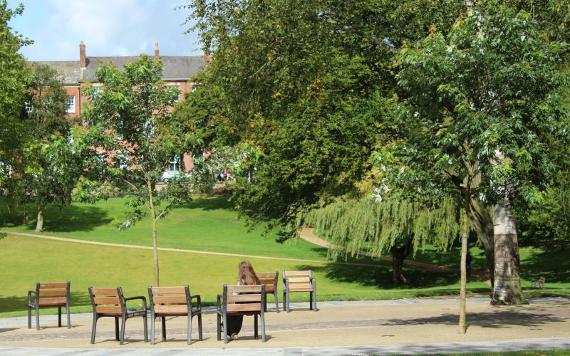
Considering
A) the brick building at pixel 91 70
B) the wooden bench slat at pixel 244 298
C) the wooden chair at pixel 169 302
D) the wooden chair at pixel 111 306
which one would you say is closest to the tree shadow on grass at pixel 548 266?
the wooden bench slat at pixel 244 298

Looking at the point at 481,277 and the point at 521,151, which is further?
the point at 481,277

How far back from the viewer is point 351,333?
16047 mm

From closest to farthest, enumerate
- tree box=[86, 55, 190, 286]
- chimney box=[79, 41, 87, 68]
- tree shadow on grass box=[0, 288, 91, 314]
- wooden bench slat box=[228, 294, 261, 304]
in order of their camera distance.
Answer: wooden bench slat box=[228, 294, 261, 304], tree box=[86, 55, 190, 286], tree shadow on grass box=[0, 288, 91, 314], chimney box=[79, 41, 87, 68]

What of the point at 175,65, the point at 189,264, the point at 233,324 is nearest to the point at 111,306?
the point at 233,324

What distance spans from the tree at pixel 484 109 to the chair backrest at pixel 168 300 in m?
4.84

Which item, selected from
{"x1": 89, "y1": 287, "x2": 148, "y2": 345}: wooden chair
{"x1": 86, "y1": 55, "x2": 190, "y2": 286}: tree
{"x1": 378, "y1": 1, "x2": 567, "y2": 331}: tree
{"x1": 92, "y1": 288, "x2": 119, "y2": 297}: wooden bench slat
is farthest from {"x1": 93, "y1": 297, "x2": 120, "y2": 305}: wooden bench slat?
{"x1": 378, "y1": 1, "x2": 567, "y2": 331}: tree

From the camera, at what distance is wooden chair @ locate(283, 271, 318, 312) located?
2223cm

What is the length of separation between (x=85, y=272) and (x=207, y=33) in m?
25.8

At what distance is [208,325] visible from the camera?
19016mm

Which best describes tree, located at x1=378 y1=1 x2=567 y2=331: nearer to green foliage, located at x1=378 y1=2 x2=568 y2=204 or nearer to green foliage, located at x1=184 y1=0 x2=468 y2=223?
green foliage, located at x1=378 y1=2 x2=568 y2=204

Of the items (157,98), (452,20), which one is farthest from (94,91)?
(452,20)

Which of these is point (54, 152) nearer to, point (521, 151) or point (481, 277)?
point (521, 151)

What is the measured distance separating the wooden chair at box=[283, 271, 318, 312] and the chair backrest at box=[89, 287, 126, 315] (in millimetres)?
6558

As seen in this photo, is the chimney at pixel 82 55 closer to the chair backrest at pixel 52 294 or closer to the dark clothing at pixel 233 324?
the chair backrest at pixel 52 294
